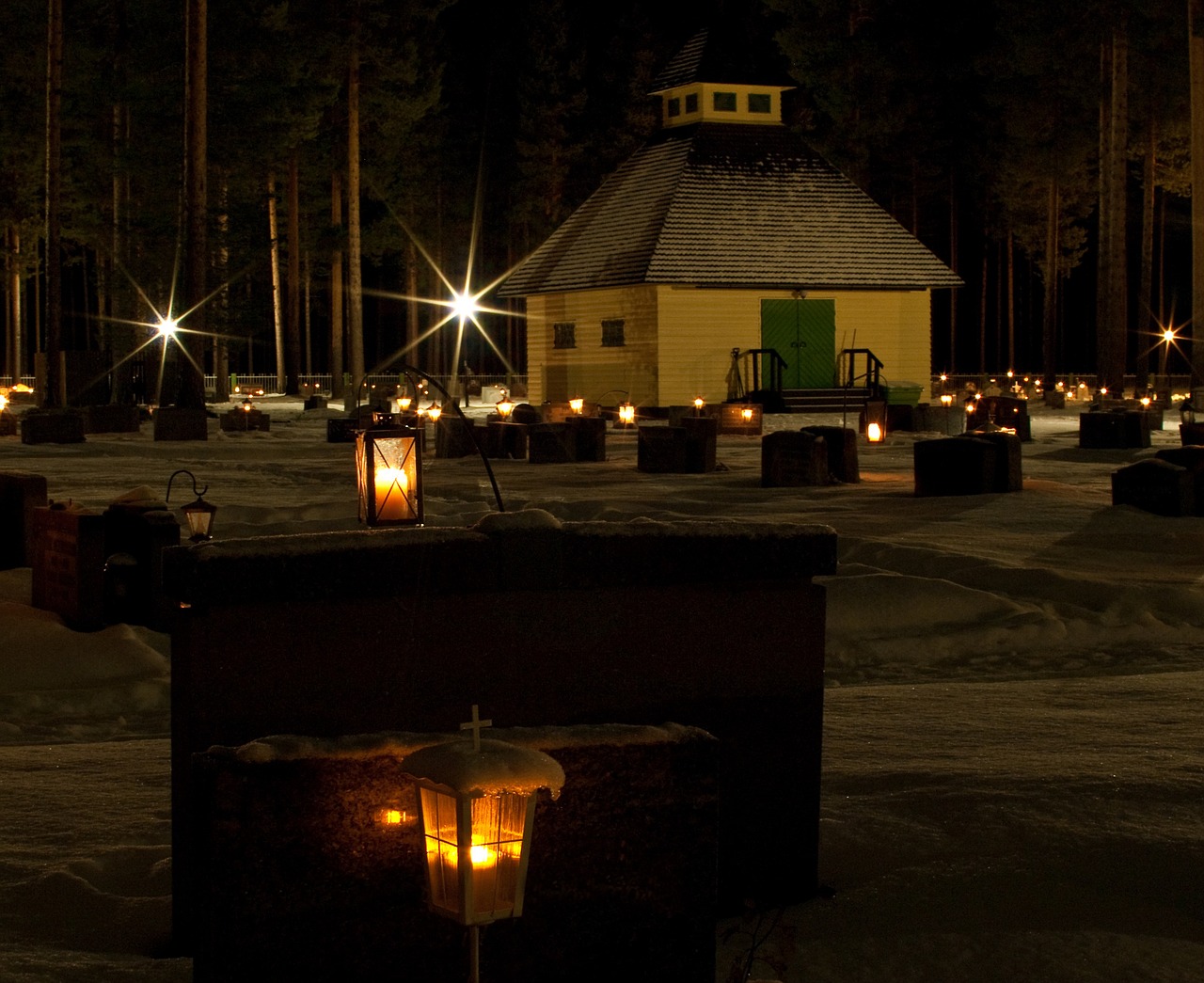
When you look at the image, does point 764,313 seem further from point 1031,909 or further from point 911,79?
point 1031,909

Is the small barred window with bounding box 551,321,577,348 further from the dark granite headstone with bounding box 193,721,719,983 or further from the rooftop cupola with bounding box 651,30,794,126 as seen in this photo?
the dark granite headstone with bounding box 193,721,719,983

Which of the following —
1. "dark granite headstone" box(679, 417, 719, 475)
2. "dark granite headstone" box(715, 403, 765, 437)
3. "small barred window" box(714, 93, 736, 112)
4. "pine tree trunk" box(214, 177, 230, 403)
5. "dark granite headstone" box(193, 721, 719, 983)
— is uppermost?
"small barred window" box(714, 93, 736, 112)

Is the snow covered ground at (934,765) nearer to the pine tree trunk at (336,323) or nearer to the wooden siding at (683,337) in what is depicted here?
the wooden siding at (683,337)

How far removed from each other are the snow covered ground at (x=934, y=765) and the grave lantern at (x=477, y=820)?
0.62 m

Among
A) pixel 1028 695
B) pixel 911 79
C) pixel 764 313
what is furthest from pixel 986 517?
pixel 911 79

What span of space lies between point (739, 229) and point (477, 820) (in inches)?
1523

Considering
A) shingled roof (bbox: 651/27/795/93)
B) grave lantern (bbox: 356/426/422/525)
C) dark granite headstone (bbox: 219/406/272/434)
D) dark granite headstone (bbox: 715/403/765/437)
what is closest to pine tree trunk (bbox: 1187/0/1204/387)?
dark granite headstone (bbox: 715/403/765/437)

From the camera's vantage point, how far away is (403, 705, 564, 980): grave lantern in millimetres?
3234

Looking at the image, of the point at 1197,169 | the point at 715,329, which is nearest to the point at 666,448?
the point at 1197,169

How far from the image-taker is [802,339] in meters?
40.9

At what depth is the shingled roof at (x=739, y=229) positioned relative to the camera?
131ft

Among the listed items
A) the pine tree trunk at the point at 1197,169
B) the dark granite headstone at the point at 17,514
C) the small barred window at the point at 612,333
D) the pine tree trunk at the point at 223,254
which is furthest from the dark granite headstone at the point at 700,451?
the small barred window at the point at 612,333

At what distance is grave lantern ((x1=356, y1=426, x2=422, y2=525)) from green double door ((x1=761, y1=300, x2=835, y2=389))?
92.7 ft

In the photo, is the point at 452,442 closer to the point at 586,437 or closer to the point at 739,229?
the point at 586,437
